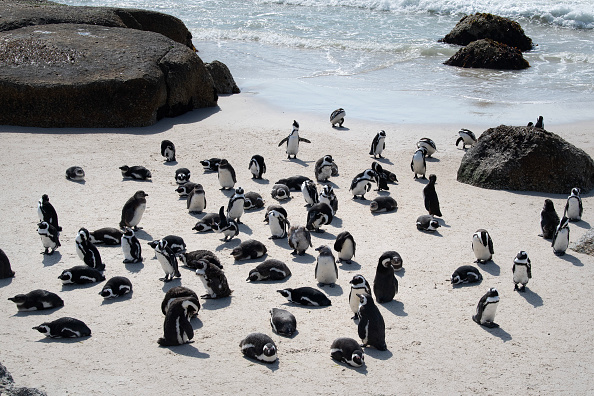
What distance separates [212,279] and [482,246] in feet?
12.0

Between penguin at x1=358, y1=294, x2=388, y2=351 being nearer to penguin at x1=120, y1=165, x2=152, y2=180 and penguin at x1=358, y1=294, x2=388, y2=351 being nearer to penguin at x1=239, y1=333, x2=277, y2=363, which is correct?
penguin at x1=239, y1=333, x2=277, y2=363

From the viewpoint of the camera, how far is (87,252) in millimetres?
8383

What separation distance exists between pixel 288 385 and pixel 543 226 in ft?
18.7

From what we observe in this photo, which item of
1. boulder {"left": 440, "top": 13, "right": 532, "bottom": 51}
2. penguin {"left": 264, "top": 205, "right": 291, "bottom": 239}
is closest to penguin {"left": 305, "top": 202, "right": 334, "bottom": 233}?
penguin {"left": 264, "top": 205, "right": 291, "bottom": 239}

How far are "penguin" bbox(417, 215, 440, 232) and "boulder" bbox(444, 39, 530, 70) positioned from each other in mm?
15696

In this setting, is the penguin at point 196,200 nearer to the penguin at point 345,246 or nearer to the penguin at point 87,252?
the penguin at point 87,252

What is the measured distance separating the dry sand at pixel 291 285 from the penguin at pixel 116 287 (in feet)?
0.37

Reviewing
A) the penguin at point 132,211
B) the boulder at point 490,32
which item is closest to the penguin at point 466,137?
the penguin at point 132,211

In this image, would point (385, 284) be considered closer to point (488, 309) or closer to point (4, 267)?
point (488, 309)

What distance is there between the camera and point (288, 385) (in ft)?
19.6

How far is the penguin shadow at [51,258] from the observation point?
8.70 meters

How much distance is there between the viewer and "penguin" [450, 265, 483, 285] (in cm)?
842

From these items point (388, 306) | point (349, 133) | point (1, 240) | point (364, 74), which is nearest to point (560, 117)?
point (349, 133)

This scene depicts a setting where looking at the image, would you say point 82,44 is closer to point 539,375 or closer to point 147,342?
point 147,342
